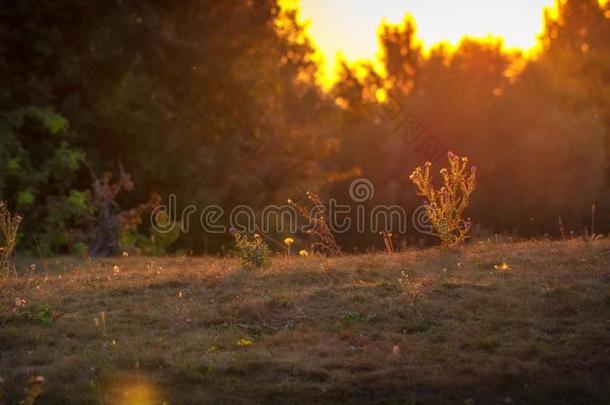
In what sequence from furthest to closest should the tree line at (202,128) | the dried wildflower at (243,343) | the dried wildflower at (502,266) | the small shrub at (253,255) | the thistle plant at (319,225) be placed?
the tree line at (202,128) → the thistle plant at (319,225) → the small shrub at (253,255) → the dried wildflower at (502,266) → the dried wildflower at (243,343)

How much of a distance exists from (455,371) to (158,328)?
2986mm

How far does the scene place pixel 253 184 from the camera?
24031 mm

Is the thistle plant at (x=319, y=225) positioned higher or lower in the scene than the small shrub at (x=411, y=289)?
higher

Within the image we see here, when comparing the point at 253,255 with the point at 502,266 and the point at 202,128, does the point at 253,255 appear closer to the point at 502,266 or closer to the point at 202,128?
the point at 502,266

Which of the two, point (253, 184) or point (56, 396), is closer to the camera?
point (56, 396)

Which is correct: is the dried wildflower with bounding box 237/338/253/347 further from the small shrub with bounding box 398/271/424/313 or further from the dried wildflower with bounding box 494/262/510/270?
the dried wildflower with bounding box 494/262/510/270

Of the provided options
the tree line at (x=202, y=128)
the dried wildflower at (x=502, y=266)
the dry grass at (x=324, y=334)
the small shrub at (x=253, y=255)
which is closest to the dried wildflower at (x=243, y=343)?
the dry grass at (x=324, y=334)

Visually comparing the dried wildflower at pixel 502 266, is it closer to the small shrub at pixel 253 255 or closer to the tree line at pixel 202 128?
the small shrub at pixel 253 255

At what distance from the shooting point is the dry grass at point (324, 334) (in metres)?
5.99

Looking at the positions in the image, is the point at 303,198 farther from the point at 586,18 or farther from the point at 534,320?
the point at 586,18

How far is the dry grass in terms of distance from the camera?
5.99m

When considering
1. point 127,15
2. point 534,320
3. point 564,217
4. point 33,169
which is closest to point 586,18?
point 564,217

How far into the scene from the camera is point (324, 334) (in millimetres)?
7066

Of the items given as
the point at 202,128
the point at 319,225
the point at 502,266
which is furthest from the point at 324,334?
the point at 202,128
